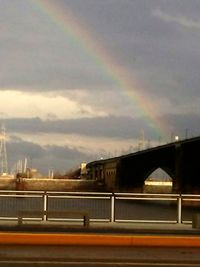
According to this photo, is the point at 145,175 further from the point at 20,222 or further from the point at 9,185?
the point at 20,222

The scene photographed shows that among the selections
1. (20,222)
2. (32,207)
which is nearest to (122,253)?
(20,222)

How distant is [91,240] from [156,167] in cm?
9559

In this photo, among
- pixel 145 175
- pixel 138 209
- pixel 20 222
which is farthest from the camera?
pixel 145 175

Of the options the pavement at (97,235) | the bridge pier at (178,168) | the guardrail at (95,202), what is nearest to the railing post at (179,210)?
the guardrail at (95,202)

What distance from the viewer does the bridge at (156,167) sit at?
86644 millimetres

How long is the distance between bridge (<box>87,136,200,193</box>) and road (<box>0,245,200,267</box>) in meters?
60.8

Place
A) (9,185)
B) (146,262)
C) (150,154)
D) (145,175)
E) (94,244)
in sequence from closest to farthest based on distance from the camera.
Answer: (146,262) < (94,244) < (150,154) < (145,175) < (9,185)

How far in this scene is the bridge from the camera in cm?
8664

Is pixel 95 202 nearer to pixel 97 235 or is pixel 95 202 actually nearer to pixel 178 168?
pixel 97 235

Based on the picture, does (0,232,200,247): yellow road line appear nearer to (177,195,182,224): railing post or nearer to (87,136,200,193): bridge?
(177,195,182,224): railing post

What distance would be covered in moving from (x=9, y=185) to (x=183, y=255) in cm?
14587

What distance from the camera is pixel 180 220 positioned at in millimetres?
23672

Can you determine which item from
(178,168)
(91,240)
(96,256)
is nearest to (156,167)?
(178,168)

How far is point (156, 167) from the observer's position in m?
113
